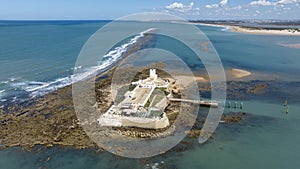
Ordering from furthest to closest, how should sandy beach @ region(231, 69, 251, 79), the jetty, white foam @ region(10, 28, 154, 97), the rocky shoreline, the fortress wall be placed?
sandy beach @ region(231, 69, 251, 79), white foam @ region(10, 28, 154, 97), the jetty, the fortress wall, the rocky shoreline

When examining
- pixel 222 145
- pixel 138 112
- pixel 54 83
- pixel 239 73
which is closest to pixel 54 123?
pixel 138 112

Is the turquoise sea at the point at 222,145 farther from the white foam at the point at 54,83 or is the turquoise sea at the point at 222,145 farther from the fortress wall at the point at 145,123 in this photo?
the fortress wall at the point at 145,123

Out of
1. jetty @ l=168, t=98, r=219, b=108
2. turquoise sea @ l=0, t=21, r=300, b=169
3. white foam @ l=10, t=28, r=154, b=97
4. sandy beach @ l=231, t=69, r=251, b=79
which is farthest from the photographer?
sandy beach @ l=231, t=69, r=251, b=79

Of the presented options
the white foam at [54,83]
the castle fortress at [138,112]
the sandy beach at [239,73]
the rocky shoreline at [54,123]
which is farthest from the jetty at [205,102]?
the white foam at [54,83]

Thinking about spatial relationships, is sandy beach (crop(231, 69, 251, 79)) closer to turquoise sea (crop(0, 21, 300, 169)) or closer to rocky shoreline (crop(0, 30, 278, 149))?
turquoise sea (crop(0, 21, 300, 169))

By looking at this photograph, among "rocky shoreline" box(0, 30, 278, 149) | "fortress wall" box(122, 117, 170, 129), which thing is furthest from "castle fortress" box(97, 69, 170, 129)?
"rocky shoreline" box(0, 30, 278, 149)

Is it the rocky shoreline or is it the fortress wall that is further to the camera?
the fortress wall

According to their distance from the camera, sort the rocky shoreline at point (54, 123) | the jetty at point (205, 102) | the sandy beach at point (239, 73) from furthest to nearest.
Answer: the sandy beach at point (239, 73)
the jetty at point (205, 102)
the rocky shoreline at point (54, 123)

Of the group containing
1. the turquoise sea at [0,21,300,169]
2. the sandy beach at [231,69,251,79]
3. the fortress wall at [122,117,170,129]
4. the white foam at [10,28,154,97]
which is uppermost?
the white foam at [10,28,154,97]

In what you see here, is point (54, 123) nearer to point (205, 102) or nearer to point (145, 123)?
point (145, 123)

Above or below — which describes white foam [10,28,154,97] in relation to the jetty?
above

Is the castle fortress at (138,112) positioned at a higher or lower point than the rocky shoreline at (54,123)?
higher
